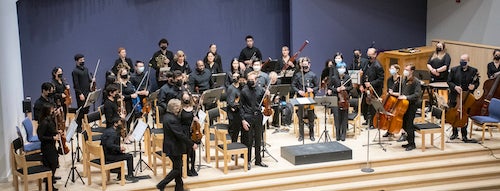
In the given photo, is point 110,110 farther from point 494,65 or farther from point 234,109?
point 494,65

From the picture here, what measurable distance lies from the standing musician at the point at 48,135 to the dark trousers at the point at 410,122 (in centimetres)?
528

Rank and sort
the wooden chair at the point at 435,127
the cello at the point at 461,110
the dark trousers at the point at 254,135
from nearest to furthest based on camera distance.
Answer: the dark trousers at the point at 254,135
the wooden chair at the point at 435,127
the cello at the point at 461,110

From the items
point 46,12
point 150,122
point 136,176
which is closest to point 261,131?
point 136,176

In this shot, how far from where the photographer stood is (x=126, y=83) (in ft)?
38.4

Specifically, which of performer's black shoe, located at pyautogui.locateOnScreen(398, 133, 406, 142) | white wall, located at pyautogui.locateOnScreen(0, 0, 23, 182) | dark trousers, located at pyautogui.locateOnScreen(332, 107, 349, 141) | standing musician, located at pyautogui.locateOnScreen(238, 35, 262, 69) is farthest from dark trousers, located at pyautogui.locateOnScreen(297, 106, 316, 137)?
white wall, located at pyautogui.locateOnScreen(0, 0, 23, 182)

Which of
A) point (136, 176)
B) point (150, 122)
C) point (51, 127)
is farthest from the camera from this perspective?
point (150, 122)

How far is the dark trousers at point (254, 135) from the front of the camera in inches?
390

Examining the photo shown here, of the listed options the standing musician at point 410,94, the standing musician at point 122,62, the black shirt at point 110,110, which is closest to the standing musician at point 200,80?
the standing musician at point 122,62

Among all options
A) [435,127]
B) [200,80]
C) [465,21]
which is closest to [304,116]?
[200,80]

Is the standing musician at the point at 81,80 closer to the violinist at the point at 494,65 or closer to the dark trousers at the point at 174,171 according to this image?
the dark trousers at the point at 174,171

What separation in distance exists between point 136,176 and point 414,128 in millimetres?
4429

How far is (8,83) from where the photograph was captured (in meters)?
10.1

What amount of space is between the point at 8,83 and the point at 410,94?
20.0 feet

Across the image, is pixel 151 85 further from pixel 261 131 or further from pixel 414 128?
pixel 414 128
